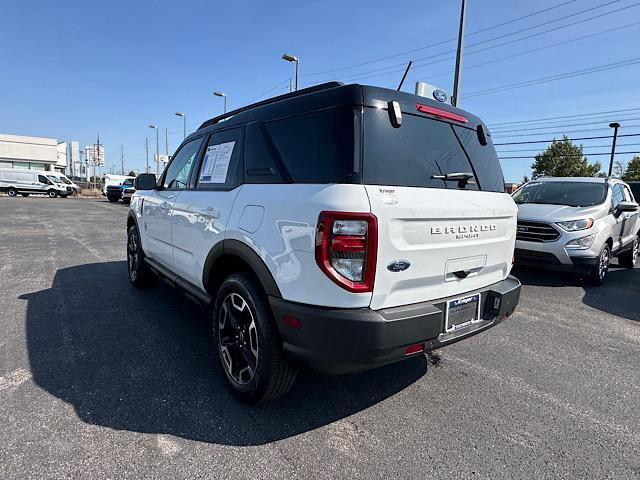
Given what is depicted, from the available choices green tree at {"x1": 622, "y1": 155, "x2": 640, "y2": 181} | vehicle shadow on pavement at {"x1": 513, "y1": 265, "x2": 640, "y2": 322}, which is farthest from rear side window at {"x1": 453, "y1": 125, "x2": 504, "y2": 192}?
green tree at {"x1": 622, "y1": 155, "x2": 640, "y2": 181}

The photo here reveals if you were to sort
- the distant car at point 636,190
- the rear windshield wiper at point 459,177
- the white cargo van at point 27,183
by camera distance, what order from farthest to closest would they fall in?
the white cargo van at point 27,183 → the distant car at point 636,190 → the rear windshield wiper at point 459,177

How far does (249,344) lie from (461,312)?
1.39m

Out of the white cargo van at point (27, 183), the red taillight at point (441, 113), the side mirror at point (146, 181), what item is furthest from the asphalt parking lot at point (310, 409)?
the white cargo van at point (27, 183)

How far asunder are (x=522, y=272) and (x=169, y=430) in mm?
6878

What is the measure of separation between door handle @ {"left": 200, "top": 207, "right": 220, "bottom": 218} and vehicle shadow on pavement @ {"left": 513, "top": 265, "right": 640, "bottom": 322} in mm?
5010

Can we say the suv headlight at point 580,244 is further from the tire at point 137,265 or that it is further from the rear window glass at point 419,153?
the tire at point 137,265

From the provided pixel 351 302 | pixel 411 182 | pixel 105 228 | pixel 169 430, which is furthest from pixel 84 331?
pixel 105 228

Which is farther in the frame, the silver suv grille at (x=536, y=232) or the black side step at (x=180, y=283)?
the silver suv grille at (x=536, y=232)

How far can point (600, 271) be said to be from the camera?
6.23 meters

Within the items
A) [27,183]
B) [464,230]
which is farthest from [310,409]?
[27,183]

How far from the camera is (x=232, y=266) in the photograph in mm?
2941

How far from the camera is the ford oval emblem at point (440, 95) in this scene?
9.61 feet

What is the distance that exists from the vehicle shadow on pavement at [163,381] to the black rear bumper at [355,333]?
0.58 metres

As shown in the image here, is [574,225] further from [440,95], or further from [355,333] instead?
[355,333]
